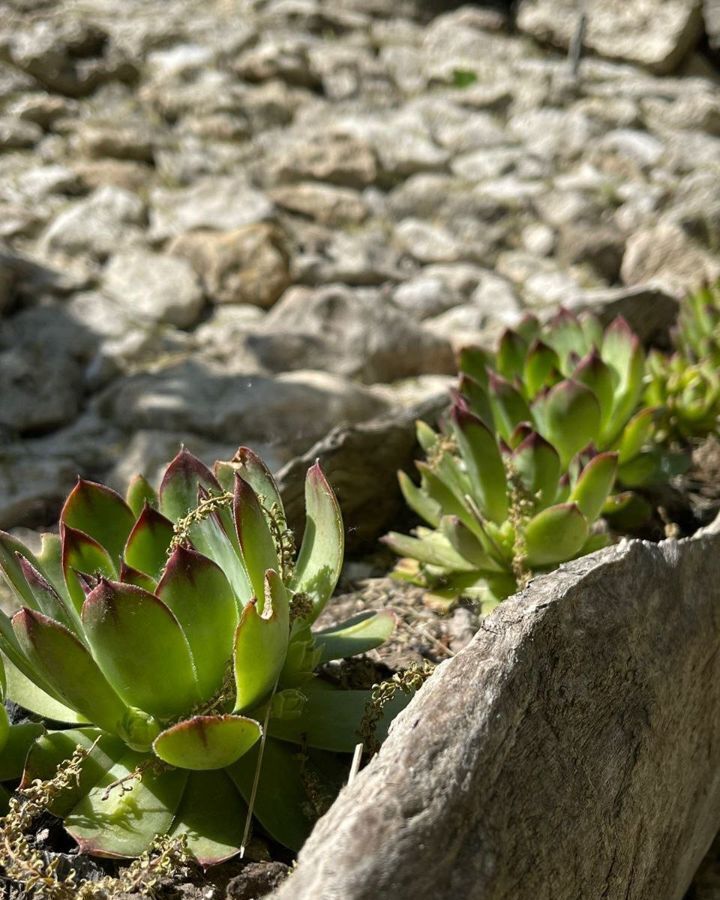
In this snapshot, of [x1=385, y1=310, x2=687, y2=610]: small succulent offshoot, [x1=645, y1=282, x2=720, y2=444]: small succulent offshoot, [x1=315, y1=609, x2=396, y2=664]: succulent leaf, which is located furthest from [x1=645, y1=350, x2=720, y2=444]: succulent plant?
[x1=315, y1=609, x2=396, y2=664]: succulent leaf

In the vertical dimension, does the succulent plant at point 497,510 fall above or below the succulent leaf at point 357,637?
below

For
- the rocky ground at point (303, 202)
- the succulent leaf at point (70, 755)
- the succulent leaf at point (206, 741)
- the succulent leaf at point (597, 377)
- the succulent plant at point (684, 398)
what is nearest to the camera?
the succulent leaf at point (206, 741)

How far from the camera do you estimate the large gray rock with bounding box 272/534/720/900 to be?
78 centimetres

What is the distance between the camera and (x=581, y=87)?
8.12 meters

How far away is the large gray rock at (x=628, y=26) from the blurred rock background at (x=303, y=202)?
0.02 metres

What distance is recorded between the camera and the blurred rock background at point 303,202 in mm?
4211

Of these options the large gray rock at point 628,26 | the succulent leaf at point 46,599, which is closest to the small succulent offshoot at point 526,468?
the succulent leaf at point 46,599

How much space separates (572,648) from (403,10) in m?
9.19

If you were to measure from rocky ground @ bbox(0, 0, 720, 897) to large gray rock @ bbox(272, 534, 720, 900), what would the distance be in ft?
6.35

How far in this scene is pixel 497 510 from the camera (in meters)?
1.71

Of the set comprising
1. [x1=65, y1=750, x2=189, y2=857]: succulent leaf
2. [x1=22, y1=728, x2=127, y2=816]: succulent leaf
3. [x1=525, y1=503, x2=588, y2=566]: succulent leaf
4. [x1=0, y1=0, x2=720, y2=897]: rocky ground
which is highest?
[x1=22, y1=728, x2=127, y2=816]: succulent leaf

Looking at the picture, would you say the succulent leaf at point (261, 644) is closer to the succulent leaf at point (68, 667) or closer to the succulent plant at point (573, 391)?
the succulent leaf at point (68, 667)

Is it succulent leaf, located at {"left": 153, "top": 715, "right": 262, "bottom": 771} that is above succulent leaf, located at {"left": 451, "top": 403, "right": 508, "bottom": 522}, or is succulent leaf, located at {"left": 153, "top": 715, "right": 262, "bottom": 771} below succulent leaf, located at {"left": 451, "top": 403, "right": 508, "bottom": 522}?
above

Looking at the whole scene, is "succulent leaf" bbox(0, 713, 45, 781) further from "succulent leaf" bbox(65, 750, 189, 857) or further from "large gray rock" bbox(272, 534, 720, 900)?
"large gray rock" bbox(272, 534, 720, 900)
